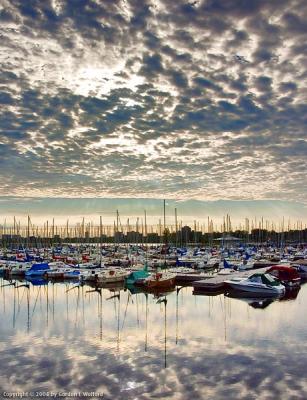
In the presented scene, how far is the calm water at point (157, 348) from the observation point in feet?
51.9

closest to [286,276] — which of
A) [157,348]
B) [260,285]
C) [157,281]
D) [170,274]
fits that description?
[260,285]

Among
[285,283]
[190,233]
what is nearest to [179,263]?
[285,283]

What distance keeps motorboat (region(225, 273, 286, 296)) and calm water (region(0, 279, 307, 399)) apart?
10.9 feet

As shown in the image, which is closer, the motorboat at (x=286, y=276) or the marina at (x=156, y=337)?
the marina at (x=156, y=337)

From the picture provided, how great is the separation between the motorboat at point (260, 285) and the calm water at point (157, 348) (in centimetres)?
331

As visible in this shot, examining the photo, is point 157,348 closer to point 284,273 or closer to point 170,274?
point 170,274

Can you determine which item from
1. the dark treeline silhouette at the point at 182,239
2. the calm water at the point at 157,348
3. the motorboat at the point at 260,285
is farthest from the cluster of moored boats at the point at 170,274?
the dark treeline silhouette at the point at 182,239

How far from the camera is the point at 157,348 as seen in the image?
21.0 m

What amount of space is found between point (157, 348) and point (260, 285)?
20.3 metres

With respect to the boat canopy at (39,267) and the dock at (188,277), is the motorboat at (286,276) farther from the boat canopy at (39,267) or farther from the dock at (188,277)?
the boat canopy at (39,267)

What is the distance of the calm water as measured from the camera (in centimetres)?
1580

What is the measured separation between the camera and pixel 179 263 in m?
69.2

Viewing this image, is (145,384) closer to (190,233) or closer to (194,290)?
(194,290)

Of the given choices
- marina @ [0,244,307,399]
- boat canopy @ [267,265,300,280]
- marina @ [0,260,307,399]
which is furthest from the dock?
marina @ [0,260,307,399]
